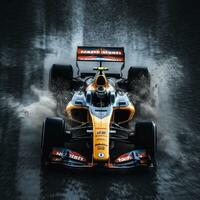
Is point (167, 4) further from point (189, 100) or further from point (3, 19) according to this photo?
point (189, 100)

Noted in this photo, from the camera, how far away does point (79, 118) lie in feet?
34.1

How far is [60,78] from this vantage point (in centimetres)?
1227

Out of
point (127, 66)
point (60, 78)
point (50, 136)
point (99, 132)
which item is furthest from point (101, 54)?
point (50, 136)

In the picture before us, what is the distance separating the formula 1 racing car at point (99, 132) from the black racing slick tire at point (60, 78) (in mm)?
34

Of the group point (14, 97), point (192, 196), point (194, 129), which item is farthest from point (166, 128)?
point (14, 97)

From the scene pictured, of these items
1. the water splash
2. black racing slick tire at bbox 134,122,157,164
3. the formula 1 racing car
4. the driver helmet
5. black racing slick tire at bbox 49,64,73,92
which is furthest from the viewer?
black racing slick tire at bbox 49,64,73,92

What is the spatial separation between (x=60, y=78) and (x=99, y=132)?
402cm

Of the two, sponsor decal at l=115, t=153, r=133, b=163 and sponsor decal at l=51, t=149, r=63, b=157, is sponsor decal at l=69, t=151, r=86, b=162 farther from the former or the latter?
sponsor decal at l=115, t=153, r=133, b=163

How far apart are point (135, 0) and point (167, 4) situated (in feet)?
5.85

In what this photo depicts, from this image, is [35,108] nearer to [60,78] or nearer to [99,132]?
[60,78]

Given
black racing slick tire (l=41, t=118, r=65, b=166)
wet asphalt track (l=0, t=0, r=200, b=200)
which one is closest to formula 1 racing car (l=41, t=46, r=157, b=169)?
black racing slick tire (l=41, t=118, r=65, b=166)

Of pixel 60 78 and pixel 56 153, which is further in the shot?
pixel 60 78

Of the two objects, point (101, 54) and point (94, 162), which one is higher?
point (101, 54)

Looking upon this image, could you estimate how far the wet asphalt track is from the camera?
7.95m
